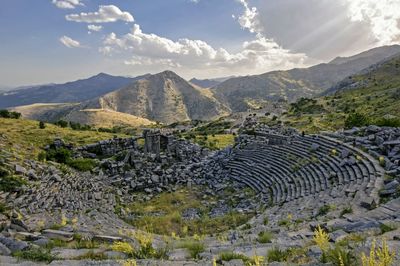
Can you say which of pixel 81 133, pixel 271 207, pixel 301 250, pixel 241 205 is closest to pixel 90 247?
pixel 301 250

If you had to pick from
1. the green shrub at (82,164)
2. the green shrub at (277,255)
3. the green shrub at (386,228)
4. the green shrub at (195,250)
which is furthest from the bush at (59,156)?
the green shrub at (386,228)

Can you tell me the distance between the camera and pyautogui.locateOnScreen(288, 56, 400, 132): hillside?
158ft

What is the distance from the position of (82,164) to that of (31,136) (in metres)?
9.32

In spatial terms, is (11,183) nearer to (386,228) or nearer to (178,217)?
(178,217)

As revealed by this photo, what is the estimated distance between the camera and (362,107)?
59844mm

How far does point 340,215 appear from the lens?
12.0m

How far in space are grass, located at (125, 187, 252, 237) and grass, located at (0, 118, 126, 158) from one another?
12.1 meters

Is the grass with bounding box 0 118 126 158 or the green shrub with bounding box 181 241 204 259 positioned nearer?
the green shrub with bounding box 181 241 204 259

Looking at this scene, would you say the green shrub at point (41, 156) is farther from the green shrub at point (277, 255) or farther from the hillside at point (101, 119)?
the hillside at point (101, 119)

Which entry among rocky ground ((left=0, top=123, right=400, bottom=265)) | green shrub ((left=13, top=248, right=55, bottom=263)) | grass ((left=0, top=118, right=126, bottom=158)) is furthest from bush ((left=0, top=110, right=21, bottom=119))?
green shrub ((left=13, top=248, right=55, bottom=263))

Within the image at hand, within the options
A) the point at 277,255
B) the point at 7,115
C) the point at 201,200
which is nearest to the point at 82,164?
the point at 201,200

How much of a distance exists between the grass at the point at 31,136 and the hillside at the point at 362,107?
3092cm

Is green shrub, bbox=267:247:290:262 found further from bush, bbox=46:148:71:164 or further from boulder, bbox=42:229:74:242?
bush, bbox=46:148:71:164

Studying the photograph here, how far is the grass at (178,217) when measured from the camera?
1747cm
